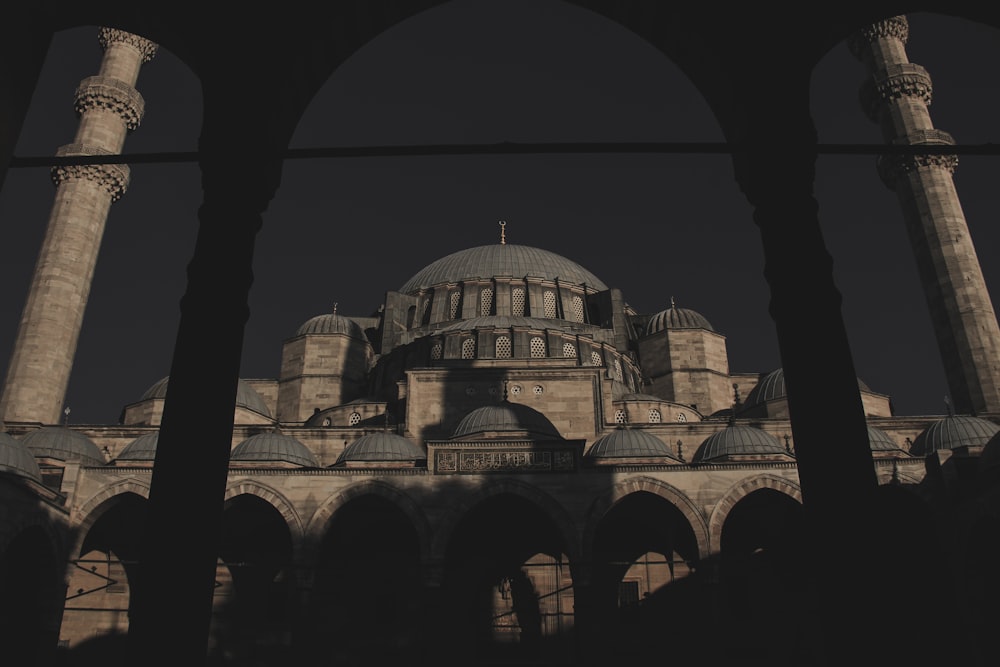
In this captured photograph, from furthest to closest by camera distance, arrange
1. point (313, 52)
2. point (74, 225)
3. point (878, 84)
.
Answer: point (878, 84) < point (74, 225) < point (313, 52)

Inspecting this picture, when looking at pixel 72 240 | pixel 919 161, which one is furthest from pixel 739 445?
pixel 72 240

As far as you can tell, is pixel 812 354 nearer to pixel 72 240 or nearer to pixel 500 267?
pixel 72 240

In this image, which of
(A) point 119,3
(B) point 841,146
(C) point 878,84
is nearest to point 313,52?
(A) point 119,3

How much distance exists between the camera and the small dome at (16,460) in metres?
18.5

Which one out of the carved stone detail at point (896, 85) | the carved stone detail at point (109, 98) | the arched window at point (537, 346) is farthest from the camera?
the arched window at point (537, 346)

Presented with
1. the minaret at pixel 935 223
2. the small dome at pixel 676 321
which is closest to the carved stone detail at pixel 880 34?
the minaret at pixel 935 223

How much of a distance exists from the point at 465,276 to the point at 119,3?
103 ft

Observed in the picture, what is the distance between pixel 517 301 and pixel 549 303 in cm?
134

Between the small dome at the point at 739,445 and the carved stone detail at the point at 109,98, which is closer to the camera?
the small dome at the point at 739,445

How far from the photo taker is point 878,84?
29438 mm

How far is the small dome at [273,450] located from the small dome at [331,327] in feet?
37.9

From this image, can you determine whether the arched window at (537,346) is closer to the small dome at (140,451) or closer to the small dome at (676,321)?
the small dome at (676,321)

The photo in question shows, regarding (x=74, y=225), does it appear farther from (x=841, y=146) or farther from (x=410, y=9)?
(x=841, y=146)

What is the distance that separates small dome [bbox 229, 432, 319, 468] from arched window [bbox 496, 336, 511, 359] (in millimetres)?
9237
